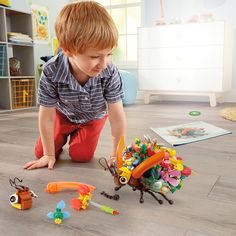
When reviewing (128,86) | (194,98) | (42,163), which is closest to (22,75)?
(128,86)

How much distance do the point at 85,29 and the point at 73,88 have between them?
21cm

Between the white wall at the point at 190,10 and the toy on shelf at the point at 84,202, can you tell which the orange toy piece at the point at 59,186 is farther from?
the white wall at the point at 190,10

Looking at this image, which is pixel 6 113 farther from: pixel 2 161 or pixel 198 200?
pixel 198 200

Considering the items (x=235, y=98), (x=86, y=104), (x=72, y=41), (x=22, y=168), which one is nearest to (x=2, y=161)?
(x=22, y=168)

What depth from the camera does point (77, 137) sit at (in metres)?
1.14

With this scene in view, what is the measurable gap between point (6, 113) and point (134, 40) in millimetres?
1561

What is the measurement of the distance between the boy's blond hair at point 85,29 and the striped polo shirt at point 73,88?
13 cm

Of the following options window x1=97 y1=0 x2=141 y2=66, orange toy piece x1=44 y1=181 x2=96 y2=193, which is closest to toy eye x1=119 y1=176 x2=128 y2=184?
orange toy piece x1=44 y1=181 x2=96 y2=193

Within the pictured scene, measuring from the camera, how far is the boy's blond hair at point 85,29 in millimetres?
760

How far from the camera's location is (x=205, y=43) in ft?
8.07

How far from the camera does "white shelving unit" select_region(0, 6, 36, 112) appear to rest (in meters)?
2.53

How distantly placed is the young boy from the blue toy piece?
150 cm

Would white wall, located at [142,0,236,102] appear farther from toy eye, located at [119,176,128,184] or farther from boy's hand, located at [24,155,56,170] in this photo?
toy eye, located at [119,176,128,184]

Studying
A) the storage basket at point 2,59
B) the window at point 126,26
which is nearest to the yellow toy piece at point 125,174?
the storage basket at point 2,59
